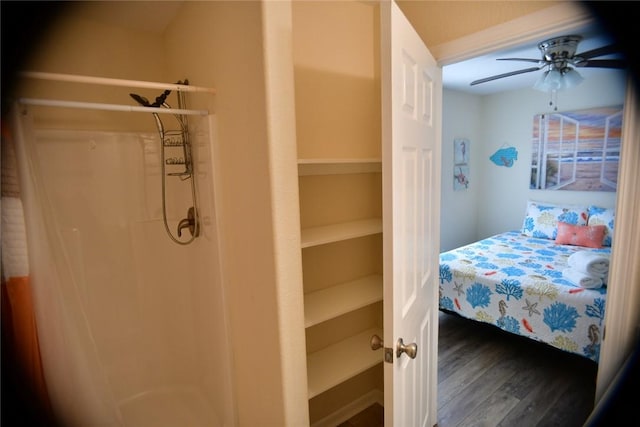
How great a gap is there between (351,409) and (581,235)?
10.3ft

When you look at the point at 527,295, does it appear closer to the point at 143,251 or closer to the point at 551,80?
the point at 551,80

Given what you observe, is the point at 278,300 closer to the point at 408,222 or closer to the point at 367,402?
the point at 408,222

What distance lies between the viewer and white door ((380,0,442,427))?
3.01ft

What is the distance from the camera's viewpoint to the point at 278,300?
3.41ft

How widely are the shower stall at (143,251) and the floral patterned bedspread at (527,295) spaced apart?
84.1 inches

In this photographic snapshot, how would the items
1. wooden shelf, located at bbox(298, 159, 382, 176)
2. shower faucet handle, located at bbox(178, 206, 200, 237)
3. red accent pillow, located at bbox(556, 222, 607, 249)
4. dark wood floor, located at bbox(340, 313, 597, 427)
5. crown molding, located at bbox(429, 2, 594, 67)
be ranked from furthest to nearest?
red accent pillow, located at bbox(556, 222, 607, 249), dark wood floor, located at bbox(340, 313, 597, 427), shower faucet handle, located at bbox(178, 206, 200, 237), wooden shelf, located at bbox(298, 159, 382, 176), crown molding, located at bbox(429, 2, 594, 67)

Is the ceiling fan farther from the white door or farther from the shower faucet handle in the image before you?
the shower faucet handle

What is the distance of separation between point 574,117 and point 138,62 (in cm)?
453

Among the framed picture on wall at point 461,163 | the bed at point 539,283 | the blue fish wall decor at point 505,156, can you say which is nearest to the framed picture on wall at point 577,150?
the blue fish wall decor at point 505,156

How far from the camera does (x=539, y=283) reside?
7.90 ft

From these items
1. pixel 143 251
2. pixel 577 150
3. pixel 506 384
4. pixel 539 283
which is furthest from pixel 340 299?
pixel 577 150

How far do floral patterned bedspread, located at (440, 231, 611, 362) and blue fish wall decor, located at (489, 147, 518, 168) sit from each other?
1.47 metres

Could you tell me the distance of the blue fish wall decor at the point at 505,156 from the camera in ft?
14.2

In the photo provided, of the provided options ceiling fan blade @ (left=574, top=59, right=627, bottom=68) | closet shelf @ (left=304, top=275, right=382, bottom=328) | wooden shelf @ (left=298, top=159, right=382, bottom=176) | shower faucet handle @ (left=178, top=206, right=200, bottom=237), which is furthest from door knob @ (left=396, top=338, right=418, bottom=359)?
ceiling fan blade @ (left=574, top=59, right=627, bottom=68)
